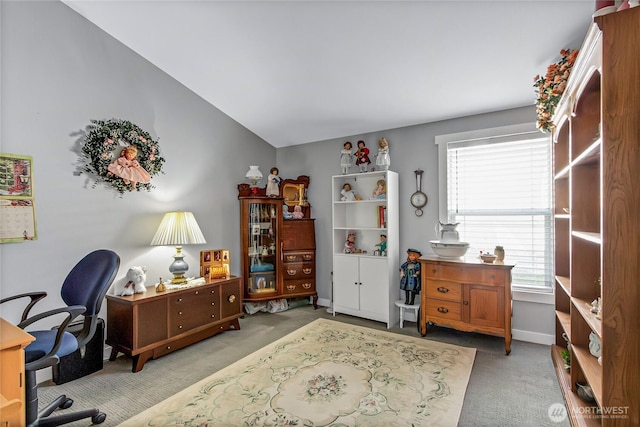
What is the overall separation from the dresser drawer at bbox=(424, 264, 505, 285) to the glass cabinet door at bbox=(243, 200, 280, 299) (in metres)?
1.98

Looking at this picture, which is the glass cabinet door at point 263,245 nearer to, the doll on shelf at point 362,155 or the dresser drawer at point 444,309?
the doll on shelf at point 362,155

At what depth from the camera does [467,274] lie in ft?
10.1

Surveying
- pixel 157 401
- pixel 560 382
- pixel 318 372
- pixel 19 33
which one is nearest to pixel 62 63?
pixel 19 33

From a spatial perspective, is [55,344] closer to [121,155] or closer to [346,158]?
[121,155]

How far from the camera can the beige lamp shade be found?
3.12 metres

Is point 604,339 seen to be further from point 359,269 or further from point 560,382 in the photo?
point 359,269

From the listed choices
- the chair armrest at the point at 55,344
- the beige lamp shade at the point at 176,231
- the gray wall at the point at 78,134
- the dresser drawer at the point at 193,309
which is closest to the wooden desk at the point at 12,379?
the chair armrest at the point at 55,344

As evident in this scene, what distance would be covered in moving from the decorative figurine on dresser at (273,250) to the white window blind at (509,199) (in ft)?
6.44

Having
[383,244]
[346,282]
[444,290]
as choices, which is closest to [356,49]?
[383,244]

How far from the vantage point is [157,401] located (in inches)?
85.1

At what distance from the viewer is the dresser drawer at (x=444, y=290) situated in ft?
10.3

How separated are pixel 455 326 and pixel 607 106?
8.01 feet

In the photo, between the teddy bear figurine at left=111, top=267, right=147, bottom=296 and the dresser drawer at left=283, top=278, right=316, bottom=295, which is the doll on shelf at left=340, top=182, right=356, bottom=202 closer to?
the dresser drawer at left=283, top=278, right=316, bottom=295

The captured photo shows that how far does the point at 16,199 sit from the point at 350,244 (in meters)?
3.26
